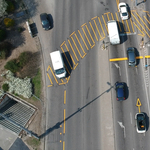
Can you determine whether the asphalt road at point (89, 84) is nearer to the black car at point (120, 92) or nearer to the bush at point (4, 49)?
the black car at point (120, 92)

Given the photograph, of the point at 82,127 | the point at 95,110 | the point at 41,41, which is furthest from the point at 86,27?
the point at 82,127

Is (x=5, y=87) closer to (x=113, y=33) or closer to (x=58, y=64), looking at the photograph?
(x=58, y=64)

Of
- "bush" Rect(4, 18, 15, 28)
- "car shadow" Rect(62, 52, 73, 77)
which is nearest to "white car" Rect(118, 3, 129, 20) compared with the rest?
"car shadow" Rect(62, 52, 73, 77)

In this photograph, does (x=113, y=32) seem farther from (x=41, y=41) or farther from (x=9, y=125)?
(x=9, y=125)

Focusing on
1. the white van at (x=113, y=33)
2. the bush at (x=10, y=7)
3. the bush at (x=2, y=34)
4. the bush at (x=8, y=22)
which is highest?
the bush at (x=10, y=7)

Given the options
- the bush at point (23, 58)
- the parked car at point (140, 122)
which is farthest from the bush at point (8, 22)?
the parked car at point (140, 122)

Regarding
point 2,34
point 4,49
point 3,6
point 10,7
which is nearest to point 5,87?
point 4,49
